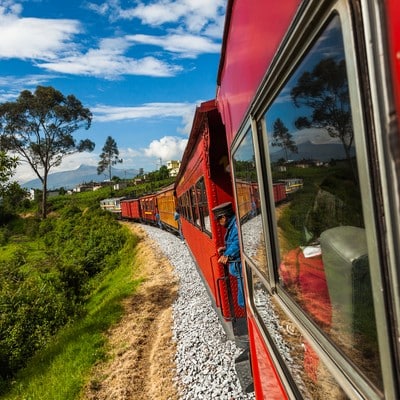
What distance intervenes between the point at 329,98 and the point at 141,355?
6227 millimetres

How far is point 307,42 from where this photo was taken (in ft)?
3.44

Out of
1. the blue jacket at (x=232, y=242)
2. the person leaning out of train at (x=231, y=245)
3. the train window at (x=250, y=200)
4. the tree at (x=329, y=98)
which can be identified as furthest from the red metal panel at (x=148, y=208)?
the tree at (x=329, y=98)

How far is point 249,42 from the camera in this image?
6.27ft

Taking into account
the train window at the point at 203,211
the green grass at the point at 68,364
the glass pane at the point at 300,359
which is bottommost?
the green grass at the point at 68,364

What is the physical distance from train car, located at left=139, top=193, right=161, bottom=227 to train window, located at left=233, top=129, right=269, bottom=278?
2483 cm

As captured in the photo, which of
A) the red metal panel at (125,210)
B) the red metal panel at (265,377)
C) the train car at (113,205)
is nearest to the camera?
the red metal panel at (265,377)

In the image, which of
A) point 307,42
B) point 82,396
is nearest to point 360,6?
point 307,42

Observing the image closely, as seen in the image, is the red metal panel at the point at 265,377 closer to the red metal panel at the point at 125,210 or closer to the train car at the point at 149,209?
the train car at the point at 149,209

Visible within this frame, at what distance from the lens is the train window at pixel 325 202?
3.02 feet

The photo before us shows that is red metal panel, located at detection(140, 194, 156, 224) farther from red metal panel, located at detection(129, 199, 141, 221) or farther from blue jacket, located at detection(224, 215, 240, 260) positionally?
blue jacket, located at detection(224, 215, 240, 260)

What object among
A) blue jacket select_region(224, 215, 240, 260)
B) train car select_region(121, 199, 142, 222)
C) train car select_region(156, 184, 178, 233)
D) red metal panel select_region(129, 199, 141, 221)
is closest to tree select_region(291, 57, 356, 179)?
blue jacket select_region(224, 215, 240, 260)

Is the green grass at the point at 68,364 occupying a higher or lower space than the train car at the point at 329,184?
lower

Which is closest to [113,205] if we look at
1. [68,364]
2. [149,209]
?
[149,209]

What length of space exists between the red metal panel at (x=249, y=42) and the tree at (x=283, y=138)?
8.7 inches
